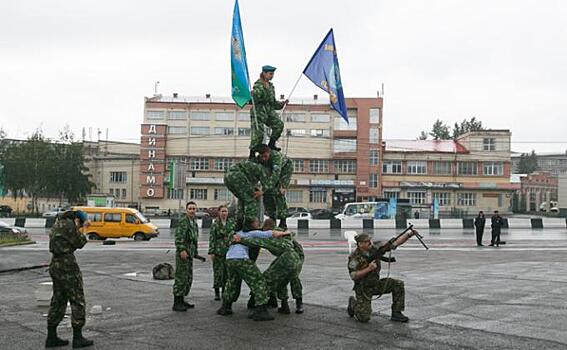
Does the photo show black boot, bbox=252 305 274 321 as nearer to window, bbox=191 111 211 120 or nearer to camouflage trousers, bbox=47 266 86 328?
camouflage trousers, bbox=47 266 86 328

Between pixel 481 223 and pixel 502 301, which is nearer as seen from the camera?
pixel 502 301

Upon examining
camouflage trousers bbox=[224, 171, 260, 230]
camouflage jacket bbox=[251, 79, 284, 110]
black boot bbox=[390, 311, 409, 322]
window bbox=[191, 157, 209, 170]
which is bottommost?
black boot bbox=[390, 311, 409, 322]

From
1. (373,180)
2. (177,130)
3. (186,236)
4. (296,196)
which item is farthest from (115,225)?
(373,180)

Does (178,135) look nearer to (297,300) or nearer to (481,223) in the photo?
(481,223)

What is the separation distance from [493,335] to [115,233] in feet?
83.9

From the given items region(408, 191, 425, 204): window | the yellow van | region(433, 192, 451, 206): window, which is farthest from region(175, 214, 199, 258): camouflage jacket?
region(433, 192, 451, 206): window

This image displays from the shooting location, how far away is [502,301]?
11.0m

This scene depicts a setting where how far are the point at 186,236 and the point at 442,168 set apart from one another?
74.8 m

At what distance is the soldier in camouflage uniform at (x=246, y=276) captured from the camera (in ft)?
30.3

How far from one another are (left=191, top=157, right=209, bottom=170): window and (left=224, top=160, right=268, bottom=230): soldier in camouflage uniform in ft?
233

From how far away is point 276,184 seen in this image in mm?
10586

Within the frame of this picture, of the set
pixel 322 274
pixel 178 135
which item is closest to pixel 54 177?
pixel 178 135

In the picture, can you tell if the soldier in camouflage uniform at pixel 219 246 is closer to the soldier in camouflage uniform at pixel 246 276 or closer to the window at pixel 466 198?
the soldier in camouflage uniform at pixel 246 276

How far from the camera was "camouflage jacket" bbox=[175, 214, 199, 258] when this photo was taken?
405 inches
